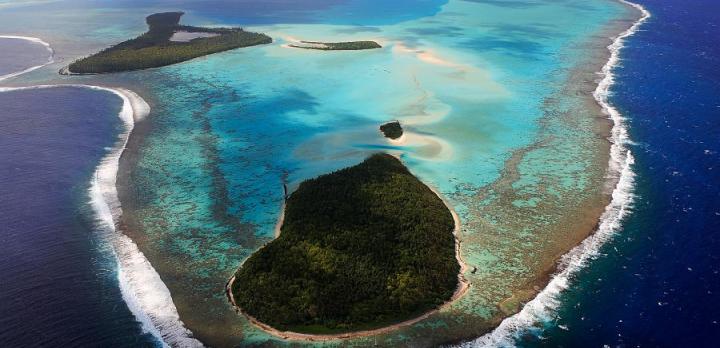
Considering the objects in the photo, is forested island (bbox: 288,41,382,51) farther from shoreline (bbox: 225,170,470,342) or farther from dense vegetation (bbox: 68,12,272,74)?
shoreline (bbox: 225,170,470,342)

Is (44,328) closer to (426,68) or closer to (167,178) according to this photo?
(167,178)

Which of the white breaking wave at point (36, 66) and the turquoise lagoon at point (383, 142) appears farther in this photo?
the white breaking wave at point (36, 66)

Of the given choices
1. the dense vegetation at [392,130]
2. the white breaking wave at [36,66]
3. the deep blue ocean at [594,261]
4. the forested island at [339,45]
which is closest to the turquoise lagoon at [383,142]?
the dense vegetation at [392,130]

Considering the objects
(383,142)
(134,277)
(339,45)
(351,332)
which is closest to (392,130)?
(383,142)

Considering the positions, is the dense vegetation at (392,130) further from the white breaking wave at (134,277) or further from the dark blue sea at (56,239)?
the dark blue sea at (56,239)

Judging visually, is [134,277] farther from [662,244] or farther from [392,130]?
[662,244]

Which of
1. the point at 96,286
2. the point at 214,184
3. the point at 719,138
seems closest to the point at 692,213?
the point at 719,138
